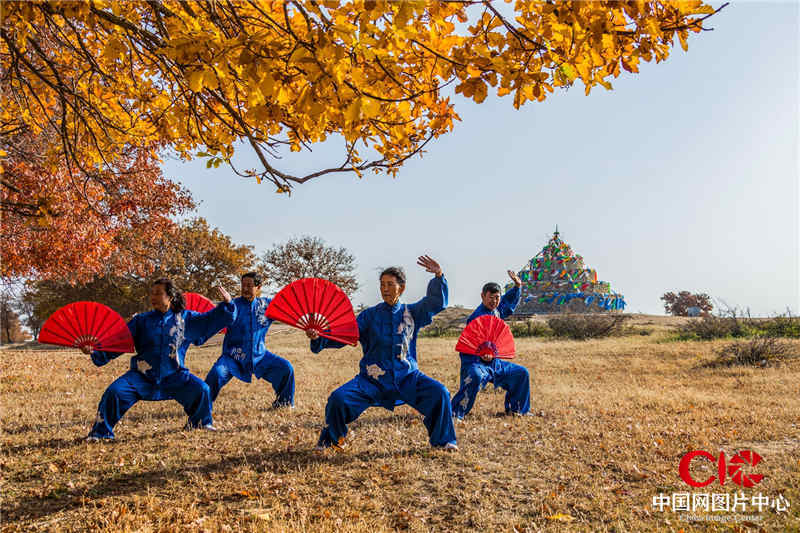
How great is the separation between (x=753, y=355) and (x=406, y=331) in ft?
27.7

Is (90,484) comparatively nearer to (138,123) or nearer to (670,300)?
(138,123)

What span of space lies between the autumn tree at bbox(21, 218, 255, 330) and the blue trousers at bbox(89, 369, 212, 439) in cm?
1868

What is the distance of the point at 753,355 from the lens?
374 inches

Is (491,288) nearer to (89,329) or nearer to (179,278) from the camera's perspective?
(89,329)

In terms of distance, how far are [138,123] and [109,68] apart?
2.21ft

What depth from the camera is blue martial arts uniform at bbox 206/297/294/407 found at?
18.9 ft

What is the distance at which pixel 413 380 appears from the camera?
13.8ft

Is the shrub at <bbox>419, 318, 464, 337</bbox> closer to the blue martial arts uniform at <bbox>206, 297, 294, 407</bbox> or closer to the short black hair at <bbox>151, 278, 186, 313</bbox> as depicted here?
the blue martial arts uniform at <bbox>206, 297, 294, 407</bbox>

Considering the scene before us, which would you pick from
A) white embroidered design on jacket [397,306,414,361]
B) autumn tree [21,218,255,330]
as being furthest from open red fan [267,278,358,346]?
autumn tree [21,218,255,330]

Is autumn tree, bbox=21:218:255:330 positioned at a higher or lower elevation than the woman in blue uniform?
higher

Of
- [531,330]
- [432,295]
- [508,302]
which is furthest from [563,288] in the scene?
[432,295]

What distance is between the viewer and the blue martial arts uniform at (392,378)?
4.11m

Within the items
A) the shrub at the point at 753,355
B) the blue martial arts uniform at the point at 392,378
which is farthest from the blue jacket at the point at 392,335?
the shrub at the point at 753,355

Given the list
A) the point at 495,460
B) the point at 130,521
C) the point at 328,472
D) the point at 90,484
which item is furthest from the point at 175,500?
the point at 495,460
